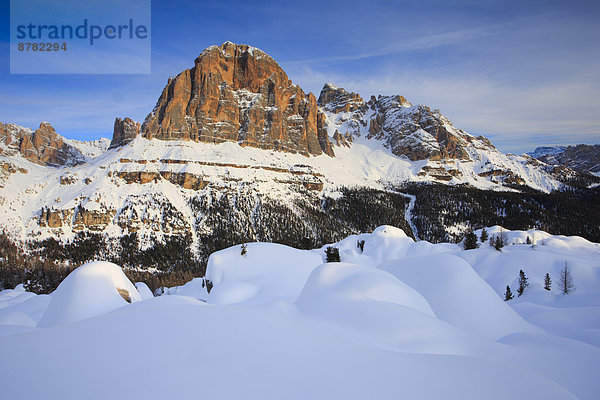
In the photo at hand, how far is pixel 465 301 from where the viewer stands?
14891 mm

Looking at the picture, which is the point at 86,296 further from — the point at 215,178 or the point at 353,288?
the point at 215,178

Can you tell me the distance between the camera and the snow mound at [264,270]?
2325cm

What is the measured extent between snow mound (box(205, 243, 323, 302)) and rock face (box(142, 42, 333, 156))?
14820 centimetres

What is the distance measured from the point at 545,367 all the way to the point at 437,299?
856 cm

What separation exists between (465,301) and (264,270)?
18125mm

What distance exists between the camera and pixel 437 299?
15492 millimetres

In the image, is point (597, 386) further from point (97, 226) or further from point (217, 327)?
point (97, 226)

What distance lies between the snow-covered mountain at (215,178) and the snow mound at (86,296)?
219ft

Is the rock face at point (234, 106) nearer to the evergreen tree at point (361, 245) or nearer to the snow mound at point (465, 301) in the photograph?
the evergreen tree at point (361, 245)

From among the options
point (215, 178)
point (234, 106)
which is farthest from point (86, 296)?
point (234, 106)

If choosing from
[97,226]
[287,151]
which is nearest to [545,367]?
[97,226]

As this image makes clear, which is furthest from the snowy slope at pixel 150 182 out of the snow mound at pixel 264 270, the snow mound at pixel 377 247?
the snow mound at pixel 264 270

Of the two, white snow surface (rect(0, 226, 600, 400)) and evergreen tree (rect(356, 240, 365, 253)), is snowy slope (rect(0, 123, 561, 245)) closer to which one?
evergreen tree (rect(356, 240, 365, 253))

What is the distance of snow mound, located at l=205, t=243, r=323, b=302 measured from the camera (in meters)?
23.2
